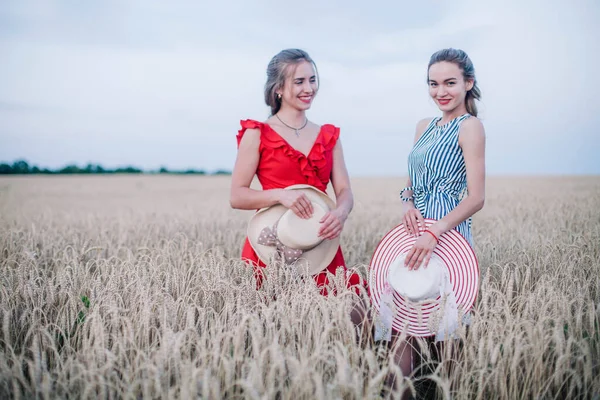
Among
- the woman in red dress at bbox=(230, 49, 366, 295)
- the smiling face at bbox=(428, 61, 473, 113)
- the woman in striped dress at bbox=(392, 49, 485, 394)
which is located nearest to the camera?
the woman in striped dress at bbox=(392, 49, 485, 394)

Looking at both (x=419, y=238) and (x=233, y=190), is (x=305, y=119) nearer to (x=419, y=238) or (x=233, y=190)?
(x=233, y=190)

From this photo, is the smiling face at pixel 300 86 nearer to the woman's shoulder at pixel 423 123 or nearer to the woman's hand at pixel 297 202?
the woman's hand at pixel 297 202

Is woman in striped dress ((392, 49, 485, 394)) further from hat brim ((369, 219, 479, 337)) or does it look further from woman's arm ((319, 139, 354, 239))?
woman's arm ((319, 139, 354, 239))

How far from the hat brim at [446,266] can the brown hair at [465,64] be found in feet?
2.44

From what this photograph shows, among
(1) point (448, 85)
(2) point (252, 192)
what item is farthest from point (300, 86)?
(1) point (448, 85)

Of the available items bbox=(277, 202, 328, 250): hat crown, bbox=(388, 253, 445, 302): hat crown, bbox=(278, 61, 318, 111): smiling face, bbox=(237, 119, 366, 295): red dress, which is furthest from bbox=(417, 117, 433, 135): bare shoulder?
bbox=(388, 253, 445, 302): hat crown

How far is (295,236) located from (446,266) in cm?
87

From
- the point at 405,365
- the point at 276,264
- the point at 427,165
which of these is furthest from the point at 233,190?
the point at 405,365

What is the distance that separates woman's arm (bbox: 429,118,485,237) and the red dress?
75 cm

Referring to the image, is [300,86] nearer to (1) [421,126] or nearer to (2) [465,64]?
(1) [421,126]

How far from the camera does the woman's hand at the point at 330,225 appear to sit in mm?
2826

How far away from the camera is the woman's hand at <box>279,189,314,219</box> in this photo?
2803 mm

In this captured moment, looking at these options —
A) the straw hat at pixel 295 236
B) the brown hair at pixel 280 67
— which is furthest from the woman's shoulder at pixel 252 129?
the straw hat at pixel 295 236

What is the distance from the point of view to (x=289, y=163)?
3.00m
